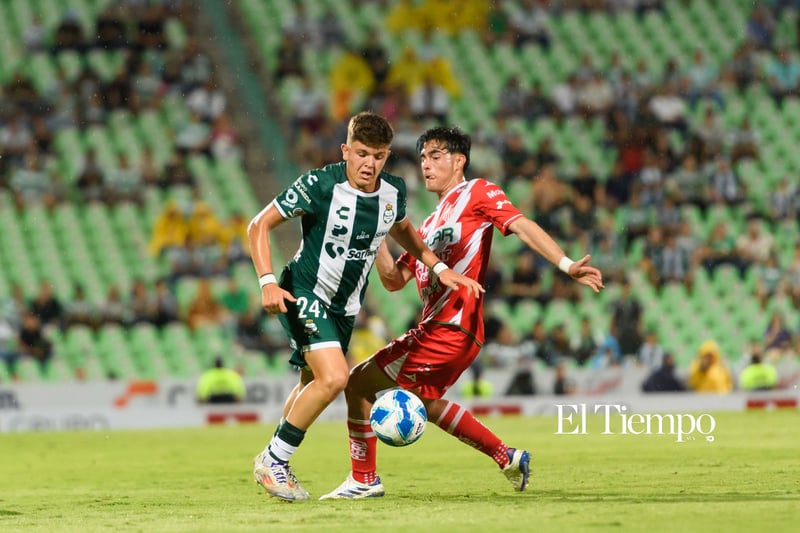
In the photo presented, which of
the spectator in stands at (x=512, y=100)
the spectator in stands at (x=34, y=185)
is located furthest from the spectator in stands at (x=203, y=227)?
the spectator in stands at (x=512, y=100)

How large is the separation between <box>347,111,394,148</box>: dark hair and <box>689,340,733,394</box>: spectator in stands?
44.0ft

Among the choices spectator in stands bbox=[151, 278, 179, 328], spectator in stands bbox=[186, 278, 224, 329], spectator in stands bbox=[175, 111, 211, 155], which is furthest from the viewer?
spectator in stands bbox=[175, 111, 211, 155]

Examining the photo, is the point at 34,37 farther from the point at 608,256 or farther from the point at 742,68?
the point at 742,68

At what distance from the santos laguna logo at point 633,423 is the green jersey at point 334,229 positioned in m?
6.72

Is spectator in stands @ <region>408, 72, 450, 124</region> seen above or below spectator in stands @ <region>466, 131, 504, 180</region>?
above

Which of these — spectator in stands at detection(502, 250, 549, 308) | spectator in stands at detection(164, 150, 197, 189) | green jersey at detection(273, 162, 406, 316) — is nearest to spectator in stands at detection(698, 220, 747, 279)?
spectator in stands at detection(502, 250, 549, 308)

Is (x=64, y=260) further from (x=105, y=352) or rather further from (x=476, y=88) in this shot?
(x=476, y=88)

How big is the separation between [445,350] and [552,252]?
3.69 feet

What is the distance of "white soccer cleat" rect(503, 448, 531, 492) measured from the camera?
31.2ft

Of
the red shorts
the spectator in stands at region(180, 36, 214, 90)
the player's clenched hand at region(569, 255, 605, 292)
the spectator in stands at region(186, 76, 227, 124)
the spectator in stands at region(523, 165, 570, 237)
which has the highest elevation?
the spectator in stands at region(180, 36, 214, 90)

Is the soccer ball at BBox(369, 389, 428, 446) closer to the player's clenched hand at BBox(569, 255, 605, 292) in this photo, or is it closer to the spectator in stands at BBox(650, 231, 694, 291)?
the player's clenched hand at BBox(569, 255, 605, 292)

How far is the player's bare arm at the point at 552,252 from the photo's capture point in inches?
343

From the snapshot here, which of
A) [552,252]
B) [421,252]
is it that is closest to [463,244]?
[421,252]

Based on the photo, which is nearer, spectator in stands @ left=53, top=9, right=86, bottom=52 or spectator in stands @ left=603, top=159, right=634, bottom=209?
spectator in stands @ left=603, top=159, right=634, bottom=209
